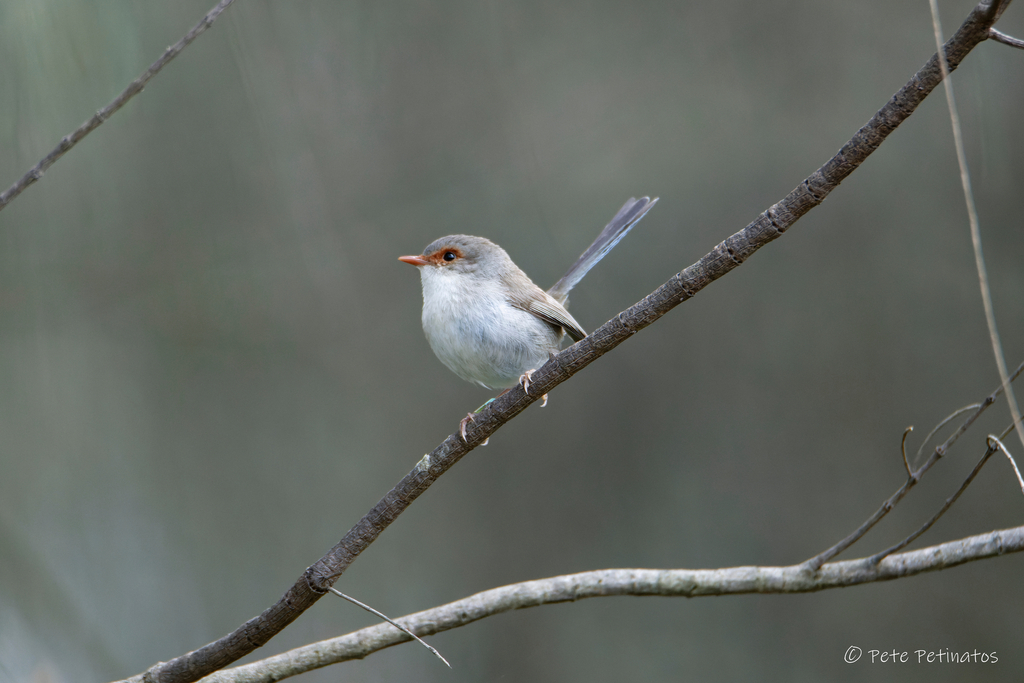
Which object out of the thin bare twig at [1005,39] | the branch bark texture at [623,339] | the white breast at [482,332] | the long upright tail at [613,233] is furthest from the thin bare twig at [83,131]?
the long upright tail at [613,233]

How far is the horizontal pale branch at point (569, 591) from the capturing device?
1.88m

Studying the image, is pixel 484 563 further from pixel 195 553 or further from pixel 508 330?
pixel 508 330

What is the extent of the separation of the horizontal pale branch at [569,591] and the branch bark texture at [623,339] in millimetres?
37

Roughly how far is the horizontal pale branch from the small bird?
0.65 metres

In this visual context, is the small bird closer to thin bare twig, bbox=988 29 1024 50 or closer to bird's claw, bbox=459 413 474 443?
bird's claw, bbox=459 413 474 443

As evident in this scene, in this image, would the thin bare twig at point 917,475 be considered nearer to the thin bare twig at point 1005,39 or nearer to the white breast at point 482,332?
the thin bare twig at point 1005,39

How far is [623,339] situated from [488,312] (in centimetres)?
103

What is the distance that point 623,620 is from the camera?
400 centimetres

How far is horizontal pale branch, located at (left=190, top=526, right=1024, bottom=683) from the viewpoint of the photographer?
1880 millimetres

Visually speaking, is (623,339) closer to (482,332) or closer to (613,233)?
(482,332)

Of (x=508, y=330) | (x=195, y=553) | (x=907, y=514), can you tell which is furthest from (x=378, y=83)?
(x=907, y=514)

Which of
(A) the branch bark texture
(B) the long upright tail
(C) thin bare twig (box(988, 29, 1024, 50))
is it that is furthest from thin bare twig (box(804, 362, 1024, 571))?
(B) the long upright tail

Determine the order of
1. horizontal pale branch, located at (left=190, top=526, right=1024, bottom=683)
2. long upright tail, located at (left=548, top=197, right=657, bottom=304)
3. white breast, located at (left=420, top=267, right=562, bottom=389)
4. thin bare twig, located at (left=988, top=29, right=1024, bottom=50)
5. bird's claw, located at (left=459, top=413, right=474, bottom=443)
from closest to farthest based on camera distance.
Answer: thin bare twig, located at (left=988, top=29, right=1024, bottom=50), bird's claw, located at (left=459, top=413, right=474, bottom=443), horizontal pale branch, located at (left=190, top=526, right=1024, bottom=683), white breast, located at (left=420, top=267, right=562, bottom=389), long upright tail, located at (left=548, top=197, right=657, bottom=304)

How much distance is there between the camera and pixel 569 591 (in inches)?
78.5
